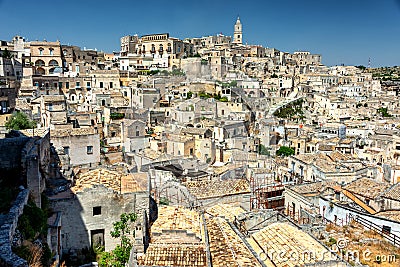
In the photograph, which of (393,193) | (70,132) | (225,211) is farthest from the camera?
(70,132)

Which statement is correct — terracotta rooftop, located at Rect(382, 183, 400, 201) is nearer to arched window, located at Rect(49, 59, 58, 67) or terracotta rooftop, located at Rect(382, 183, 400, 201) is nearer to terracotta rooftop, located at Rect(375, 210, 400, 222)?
terracotta rooftop, located at Rect(375, 210, 400, 222)

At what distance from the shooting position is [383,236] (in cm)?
1084

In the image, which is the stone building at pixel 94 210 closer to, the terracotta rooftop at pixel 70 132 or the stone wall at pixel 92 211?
the stone wall at pixel 92 211

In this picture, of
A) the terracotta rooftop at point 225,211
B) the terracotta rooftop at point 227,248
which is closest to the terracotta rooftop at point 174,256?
the terracotta rooftop at point 227,248

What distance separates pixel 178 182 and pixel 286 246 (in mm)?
7075

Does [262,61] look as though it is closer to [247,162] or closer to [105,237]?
[247,162]

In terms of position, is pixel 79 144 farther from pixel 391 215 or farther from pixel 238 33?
pixel 238 33

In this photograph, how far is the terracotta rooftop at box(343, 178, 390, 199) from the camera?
15.0 meters

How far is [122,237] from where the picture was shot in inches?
427

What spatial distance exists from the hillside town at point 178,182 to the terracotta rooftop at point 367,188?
0.26 feet

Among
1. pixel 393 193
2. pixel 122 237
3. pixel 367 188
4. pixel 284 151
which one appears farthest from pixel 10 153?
pixel 284 151

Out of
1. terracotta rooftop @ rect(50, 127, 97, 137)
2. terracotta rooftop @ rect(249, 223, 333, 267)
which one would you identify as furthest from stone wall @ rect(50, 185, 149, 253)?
terracotta rooftop @ rect(50, 127, 97, 137)

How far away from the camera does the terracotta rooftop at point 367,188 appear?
15.0 metres

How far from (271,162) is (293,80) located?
4624cm
